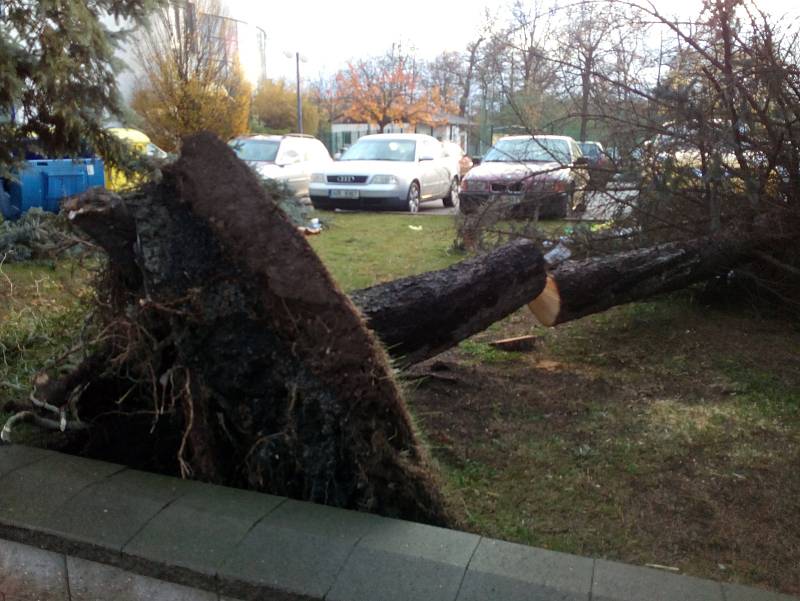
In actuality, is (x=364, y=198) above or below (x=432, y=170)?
below

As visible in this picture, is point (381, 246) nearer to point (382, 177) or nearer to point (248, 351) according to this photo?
point (382, 177)

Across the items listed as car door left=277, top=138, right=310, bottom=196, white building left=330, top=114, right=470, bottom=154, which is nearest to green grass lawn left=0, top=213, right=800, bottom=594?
car door left=277, top=138, right=310, bottom=196

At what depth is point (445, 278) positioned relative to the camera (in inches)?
179

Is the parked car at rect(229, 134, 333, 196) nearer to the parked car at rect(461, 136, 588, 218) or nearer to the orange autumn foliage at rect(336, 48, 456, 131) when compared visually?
the parked car at rect(461, 136, 588, 218)

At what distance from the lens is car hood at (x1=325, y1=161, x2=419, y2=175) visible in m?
16.4

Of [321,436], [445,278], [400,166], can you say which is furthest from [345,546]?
[400,166]

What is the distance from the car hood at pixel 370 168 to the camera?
1641 centimetres

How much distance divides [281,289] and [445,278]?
1.61 metres

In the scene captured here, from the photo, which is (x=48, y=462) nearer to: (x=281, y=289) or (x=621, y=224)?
(x=281, y=289)

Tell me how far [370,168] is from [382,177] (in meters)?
0.37

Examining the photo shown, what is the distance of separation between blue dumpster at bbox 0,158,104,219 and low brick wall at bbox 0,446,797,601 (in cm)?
845

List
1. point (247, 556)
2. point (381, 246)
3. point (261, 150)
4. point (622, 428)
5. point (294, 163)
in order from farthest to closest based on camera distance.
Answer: point (294, 163)
point (261, 150)
point (381, 246)
point (622, 428)
point (247, 556)

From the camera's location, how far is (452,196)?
19.3m

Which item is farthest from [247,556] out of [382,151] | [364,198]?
[382,151]
